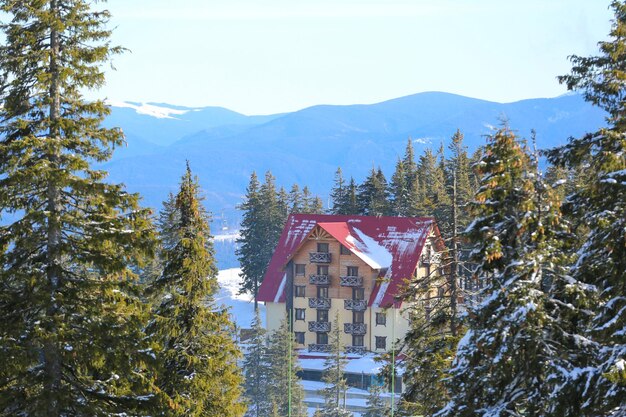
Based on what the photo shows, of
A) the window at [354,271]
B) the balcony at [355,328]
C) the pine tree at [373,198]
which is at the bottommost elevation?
the balcony at [355,328]

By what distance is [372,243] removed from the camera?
8988 centimetres

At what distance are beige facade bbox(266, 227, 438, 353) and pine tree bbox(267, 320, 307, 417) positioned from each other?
622 inches

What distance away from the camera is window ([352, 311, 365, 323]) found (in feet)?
285

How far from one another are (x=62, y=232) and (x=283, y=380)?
48.1 metres

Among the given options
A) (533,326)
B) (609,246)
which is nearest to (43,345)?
(533,326)

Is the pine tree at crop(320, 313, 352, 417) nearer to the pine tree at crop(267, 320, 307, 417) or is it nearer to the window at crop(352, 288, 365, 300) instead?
the pine tree at crop(267, 320, 307, 417)

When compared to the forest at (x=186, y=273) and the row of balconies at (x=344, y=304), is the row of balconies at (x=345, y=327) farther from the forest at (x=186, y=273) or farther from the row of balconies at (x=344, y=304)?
the forest at (x=186, y=273)

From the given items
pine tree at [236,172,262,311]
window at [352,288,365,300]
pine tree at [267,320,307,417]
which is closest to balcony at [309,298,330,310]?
window at [352,288,365,300]

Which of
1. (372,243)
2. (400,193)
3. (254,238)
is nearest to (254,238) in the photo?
(254,238)

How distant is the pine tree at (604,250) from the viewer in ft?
49.1

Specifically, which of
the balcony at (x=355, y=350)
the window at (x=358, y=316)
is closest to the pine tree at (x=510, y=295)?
the balcony at (x=355, y=350)

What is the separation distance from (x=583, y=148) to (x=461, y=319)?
374cm

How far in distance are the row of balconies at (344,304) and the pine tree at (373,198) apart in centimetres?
1637

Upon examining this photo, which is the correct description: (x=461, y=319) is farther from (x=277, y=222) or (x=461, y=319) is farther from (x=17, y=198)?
(x=277, y=222)
